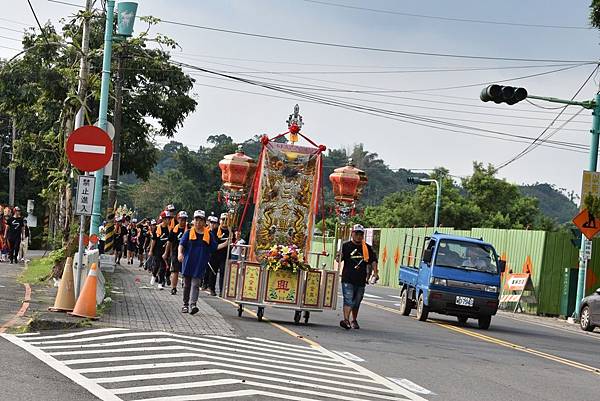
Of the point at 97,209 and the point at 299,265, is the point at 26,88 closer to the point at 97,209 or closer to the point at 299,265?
the point at 97,209

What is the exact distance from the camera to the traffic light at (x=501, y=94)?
25266 millimetres

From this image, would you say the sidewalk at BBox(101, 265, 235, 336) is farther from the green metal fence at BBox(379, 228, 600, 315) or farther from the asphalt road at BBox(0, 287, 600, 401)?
the green metal fence at BBox(379, 228, 600, 315)

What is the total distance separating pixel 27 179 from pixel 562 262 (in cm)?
4817

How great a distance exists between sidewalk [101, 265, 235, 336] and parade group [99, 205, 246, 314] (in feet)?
1.55

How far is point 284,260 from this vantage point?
19.1 metres

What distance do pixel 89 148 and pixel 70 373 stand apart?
596 cm

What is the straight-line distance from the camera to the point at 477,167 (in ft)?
243

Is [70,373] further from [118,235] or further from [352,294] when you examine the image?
[118,235]

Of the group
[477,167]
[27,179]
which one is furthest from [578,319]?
[27,179]

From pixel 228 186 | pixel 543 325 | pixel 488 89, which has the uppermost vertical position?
pixel 488 89

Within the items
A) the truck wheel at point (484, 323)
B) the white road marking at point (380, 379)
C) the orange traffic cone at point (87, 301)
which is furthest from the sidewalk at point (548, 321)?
the orange traffic cone at point (87, 301)

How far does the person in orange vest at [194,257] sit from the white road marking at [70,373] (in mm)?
5822

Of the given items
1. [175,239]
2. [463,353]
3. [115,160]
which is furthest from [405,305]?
[115,160]

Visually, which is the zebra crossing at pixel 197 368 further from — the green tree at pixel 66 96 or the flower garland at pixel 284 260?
the green tree at pixel 66 96
